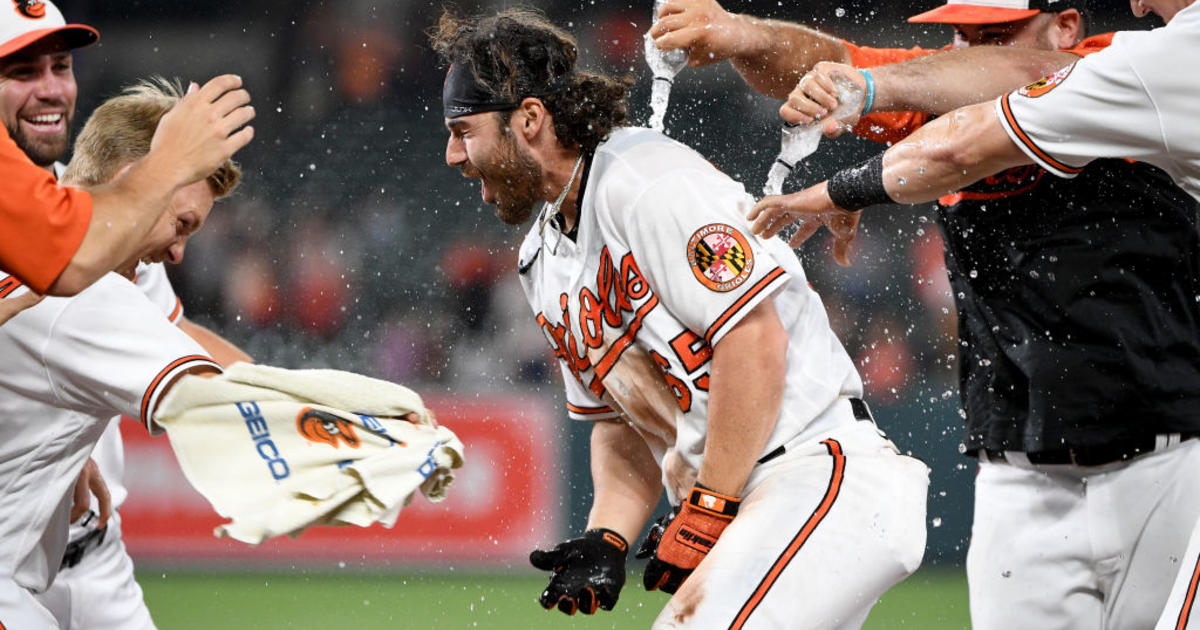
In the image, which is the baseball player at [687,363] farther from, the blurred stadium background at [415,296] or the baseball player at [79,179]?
the blurred stadium background at [415,296]

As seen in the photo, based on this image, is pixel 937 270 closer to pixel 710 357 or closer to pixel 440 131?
pixel 440 131

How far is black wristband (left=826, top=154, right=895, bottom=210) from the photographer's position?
3180 millimetres

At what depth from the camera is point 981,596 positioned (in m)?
3.87

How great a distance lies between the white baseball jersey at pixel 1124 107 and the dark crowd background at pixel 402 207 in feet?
19.5

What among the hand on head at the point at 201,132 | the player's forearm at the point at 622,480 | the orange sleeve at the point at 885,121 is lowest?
the player's forearm at the point at 622,480

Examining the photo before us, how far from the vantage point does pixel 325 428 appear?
2.72 meters

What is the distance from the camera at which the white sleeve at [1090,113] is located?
2826 mm

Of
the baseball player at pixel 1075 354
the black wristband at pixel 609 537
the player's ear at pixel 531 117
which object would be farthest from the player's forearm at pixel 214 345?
the baseball player at pixel 1075 354

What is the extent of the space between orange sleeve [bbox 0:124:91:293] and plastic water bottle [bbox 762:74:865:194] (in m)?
1.70

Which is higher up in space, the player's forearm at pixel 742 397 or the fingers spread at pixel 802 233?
the fingers spread at pixel 802 233

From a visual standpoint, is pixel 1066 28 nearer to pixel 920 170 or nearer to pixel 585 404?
pixel 920 170

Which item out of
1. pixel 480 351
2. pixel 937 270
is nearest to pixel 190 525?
pixel 480 351

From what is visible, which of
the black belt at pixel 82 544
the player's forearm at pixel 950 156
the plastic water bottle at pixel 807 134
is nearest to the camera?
the player's forearm at pixel 950 156

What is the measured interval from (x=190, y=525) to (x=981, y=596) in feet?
20.8
